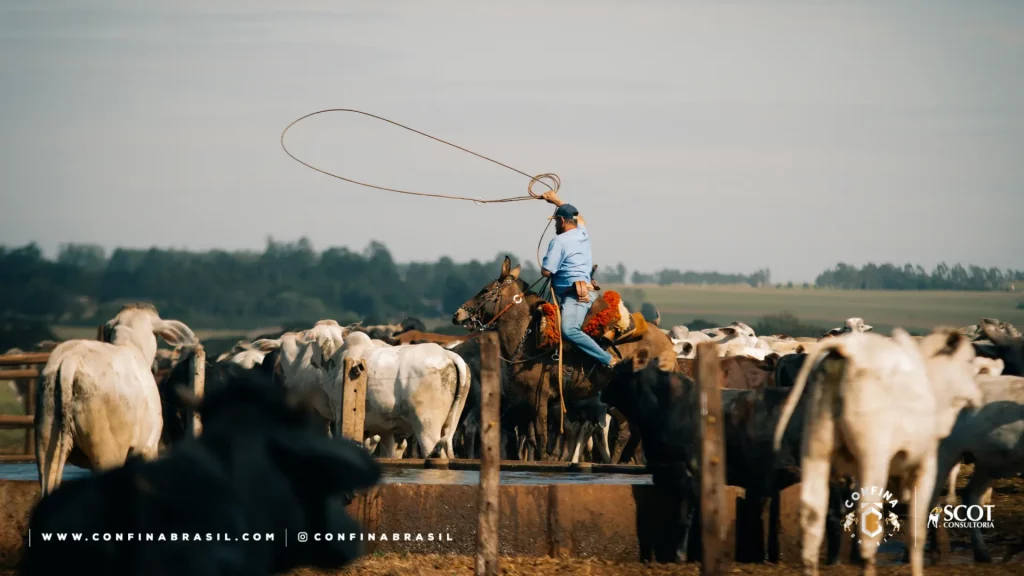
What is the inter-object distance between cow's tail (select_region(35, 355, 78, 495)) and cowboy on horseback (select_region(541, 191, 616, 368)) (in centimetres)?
648

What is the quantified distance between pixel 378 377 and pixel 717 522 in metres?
9.15

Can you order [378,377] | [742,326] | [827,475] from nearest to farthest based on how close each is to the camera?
[827,475] → [378,377] → [742,326]

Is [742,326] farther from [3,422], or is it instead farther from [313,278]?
[313,278]

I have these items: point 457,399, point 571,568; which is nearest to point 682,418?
point 571,568

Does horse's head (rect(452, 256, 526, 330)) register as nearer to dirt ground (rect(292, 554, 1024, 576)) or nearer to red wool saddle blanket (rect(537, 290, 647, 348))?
red wool saddle blanket (rect(537, 290, 647, 348))

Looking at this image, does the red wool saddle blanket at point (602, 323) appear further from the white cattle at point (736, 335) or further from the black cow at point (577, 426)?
the white cattle at point (736, 335)

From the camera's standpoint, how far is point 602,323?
15.7 metres

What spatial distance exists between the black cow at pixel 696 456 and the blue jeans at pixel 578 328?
3293mm

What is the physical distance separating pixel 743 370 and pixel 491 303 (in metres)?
4.37

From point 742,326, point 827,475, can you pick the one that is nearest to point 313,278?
point 742,326

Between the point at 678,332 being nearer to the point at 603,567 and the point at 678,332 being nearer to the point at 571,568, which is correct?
the point at 603,567

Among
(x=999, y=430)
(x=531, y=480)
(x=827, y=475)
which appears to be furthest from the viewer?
(x=531, y=480)

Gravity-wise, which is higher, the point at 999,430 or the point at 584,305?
→ the point at 584,305

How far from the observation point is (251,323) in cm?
6175
